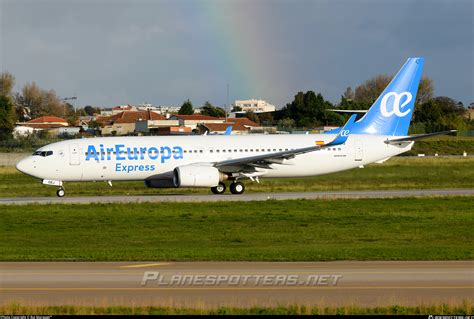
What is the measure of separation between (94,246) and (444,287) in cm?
1172

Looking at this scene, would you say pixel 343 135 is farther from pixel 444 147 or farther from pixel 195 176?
pixel 444 147

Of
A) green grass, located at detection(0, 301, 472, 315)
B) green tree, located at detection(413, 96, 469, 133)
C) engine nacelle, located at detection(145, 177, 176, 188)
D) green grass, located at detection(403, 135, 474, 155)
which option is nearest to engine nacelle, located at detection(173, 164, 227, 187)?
engine nacelle, located at detection(145, 177, 176, 188)

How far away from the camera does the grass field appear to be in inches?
1903

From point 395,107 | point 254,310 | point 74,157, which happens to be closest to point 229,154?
point 74,157

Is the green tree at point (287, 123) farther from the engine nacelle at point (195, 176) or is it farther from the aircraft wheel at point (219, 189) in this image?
the engine nacelle at point (195, 176)

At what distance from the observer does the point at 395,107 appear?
4891 cm

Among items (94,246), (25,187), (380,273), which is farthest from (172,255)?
(25,187)

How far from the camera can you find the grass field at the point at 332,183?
48344 millimetres

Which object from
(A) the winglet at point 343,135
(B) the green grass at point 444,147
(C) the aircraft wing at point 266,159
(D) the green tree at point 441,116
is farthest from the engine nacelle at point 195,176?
(D) the green tree at point 441,116

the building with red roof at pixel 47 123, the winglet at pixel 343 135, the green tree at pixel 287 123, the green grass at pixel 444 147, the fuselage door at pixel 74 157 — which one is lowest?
the building with red roof at pixel 47 123

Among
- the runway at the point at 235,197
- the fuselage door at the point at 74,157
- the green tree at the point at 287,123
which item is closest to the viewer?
the runway at the point at 235,197

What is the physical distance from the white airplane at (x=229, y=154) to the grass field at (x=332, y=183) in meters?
Answer: 2.24

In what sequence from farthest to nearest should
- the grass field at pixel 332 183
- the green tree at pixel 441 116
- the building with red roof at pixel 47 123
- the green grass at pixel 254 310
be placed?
1. the building with red roof at pixel 47 123
2. the green tree at pixel 441 116
3. the grass field at pixel 332 183
4. the green grass at pixel 254 310

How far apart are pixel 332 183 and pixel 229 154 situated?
8117mm
